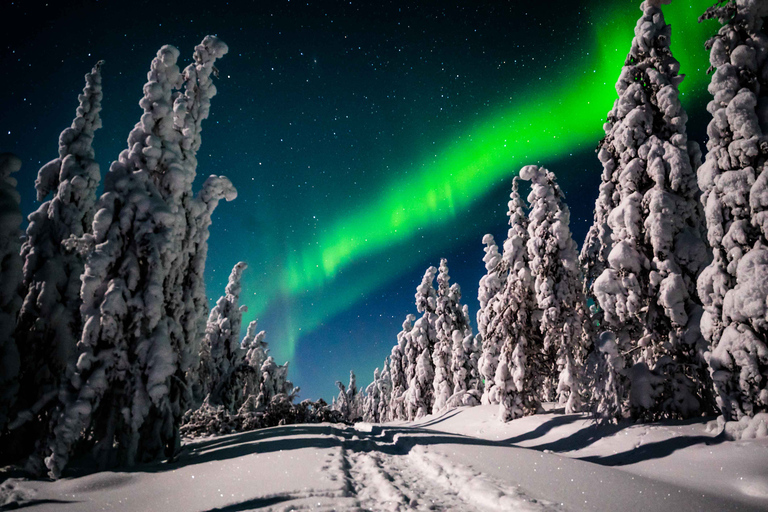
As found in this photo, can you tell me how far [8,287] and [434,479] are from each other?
12061mm

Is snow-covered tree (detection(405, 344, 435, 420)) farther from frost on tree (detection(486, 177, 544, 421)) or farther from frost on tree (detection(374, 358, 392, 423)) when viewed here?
frost on tree (detection(374, 358, 392, 423))

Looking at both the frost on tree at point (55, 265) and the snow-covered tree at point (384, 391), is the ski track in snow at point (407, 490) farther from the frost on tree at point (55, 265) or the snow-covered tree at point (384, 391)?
the snow-covered tree at point (384, 391)

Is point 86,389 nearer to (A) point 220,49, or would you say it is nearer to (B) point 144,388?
(B) point 144,388

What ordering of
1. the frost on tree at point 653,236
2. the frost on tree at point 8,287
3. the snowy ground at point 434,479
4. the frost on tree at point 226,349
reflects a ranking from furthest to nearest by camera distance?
the frost on tree at point 226,349, the frost on tree at point 653,236, the frost on tree at point 8,287, the snowy ground at point 434,479

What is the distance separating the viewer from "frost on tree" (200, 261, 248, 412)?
24.7m

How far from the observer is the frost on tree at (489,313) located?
1881 cm

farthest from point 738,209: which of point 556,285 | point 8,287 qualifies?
point 8,287

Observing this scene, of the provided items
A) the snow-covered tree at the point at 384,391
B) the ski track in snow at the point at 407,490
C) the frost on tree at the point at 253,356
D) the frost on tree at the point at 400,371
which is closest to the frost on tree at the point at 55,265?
the ski track in snow at the point at 407,490

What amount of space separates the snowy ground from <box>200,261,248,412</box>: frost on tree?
16379 millimetres

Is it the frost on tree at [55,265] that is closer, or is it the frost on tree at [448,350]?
the frost on tree at [55,265]

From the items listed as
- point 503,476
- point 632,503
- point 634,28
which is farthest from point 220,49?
point 632,503

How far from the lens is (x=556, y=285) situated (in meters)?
16.5

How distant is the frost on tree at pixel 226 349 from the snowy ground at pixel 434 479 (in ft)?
53.7

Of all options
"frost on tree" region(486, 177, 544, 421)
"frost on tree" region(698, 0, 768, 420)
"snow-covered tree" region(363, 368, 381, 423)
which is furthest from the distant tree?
"snow-covered tree" region(363, 368, 381, 423)
